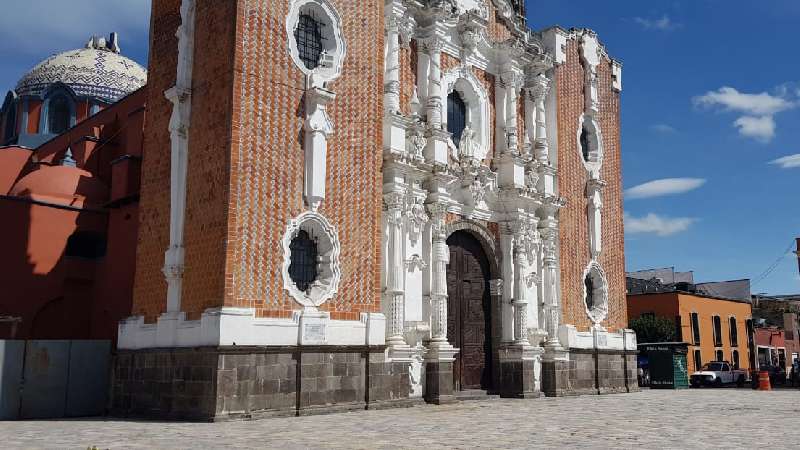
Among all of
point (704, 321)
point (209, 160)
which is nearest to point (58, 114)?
point (209, 160)

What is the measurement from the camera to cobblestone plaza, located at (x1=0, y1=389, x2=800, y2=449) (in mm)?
10047

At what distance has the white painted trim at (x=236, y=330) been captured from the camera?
13.1 metres

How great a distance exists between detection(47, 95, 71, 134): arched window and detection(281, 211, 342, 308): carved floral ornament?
18.4m

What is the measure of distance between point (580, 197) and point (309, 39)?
1114 centimetres

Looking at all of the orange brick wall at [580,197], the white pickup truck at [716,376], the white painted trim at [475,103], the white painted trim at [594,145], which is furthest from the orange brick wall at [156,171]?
the white pickup truck at [716,376]

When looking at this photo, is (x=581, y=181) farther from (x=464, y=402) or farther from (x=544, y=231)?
(x=464, y=402)

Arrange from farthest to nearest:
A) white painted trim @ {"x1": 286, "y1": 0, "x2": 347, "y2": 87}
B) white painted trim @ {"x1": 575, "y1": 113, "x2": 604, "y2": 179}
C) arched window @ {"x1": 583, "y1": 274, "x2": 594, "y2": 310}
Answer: white painted trim @ {"x1": 575, "y1": 113, "x2": 604, "y2": 179}, arched window @ {"x1": 583, "y1": 274, "x2": 594, "y2": 310}, white painted trim @ {"x1": 286, "y1": 0, "x2": 347, "y2": 87}

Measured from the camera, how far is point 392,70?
57.7ft

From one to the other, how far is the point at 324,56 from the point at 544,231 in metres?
8.79

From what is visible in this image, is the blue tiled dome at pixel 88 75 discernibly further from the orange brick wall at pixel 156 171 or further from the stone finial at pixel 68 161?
the orange brick wall at pixel 156 171

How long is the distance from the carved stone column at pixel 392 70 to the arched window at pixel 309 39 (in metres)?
2.09

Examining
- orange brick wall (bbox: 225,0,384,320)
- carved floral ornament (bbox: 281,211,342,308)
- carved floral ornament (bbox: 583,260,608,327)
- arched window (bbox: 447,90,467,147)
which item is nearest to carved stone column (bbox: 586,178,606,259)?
carved floral ornament (bbox: 583,260,608,327)

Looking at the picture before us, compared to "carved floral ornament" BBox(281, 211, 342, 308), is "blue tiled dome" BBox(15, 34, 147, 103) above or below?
above

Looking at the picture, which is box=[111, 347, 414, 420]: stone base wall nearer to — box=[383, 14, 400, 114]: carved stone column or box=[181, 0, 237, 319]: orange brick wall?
box=[181, 0, 237, 319]: orange brick wall
